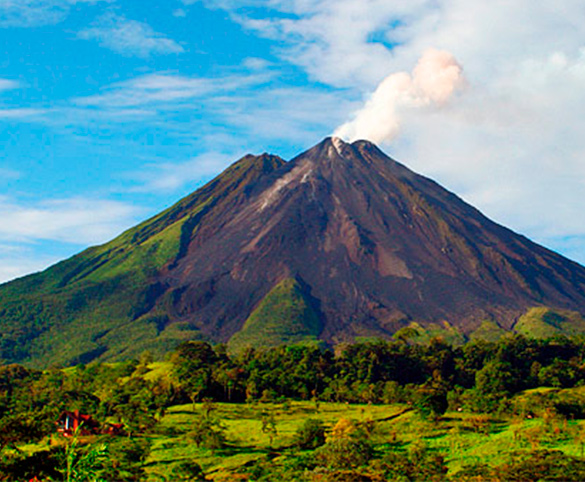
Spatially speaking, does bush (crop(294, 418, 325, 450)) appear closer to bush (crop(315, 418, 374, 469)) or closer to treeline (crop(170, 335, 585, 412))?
bush (crop(315, 418, 374, 469))

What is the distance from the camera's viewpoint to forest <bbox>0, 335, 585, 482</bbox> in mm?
41500

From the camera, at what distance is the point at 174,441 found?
62.6 metres

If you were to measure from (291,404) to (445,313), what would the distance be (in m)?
112

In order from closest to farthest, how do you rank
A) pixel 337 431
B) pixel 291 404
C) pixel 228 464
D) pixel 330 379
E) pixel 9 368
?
pixel 228 464 < pixel 337 431 < pixel 291 404 < pixel 330 379 < pixel 9 368

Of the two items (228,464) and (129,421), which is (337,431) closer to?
(228,464)

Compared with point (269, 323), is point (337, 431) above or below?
below

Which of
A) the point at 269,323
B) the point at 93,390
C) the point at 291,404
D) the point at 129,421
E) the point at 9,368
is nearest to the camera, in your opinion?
the point at 129,421

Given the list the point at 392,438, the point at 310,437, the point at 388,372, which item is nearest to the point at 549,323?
the point at 388,372

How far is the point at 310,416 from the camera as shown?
7612cm

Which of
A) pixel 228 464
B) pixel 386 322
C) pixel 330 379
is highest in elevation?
pixel 386 322

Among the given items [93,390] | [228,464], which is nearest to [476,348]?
[93,390]

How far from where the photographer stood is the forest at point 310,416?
4150 centimetres

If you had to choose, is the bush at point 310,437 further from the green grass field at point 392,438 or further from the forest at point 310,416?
the green grass field at point 392,438

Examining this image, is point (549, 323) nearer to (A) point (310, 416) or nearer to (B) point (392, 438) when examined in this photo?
(A) point (310, 416)
